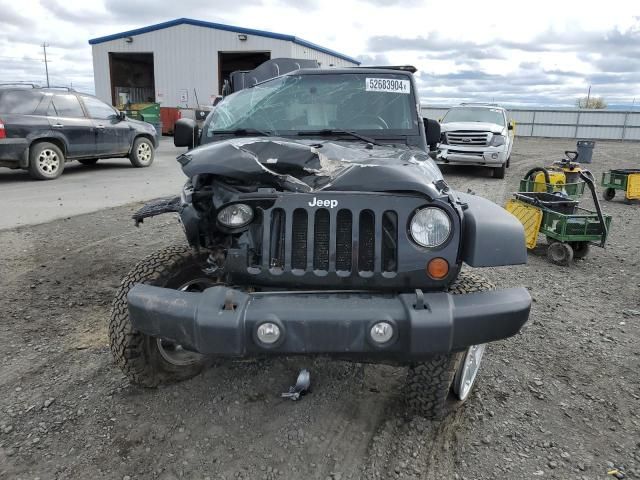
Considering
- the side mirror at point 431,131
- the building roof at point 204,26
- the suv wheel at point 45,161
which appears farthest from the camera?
the building roof at point 204,26

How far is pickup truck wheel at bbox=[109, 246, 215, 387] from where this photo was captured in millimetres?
2865

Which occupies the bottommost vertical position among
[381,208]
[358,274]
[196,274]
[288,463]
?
[288,463]

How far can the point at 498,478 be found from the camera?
2.47m

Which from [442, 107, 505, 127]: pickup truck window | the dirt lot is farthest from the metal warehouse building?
the dirt lot

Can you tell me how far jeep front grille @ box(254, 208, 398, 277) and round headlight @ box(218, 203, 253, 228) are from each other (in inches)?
4.8

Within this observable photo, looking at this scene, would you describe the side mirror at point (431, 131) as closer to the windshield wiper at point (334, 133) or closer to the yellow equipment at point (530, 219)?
the windshield wiper at point (334, 133)

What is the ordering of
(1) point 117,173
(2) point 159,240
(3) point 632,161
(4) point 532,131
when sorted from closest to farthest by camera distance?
(2) point 159,240, (1) point 117,173, (3) point 632,161, (4) point 532,131

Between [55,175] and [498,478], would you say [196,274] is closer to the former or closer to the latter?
[498,478]

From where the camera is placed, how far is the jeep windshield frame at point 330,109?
382cm

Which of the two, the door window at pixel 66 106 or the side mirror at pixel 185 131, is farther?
the door window at pixel 66 106

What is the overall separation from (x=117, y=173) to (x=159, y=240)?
6.38 metres

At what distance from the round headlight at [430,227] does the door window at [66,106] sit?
10.2 meters

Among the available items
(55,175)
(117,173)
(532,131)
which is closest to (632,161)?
(532,131)

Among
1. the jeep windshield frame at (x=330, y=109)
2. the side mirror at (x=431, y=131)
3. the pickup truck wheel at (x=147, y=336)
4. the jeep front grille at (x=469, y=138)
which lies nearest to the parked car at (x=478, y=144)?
the jeep front grille at (x=469, y=138)
